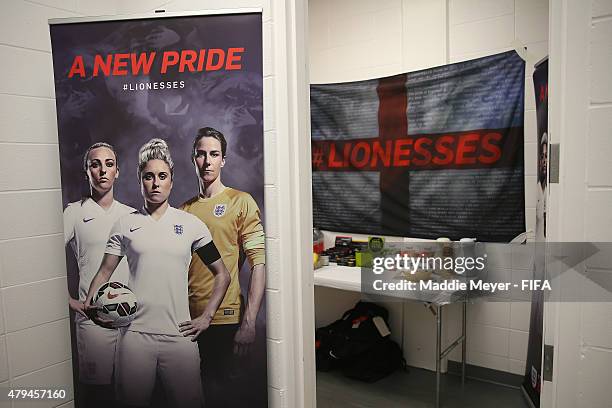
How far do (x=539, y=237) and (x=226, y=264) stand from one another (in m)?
1.85

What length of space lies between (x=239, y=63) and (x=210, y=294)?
79 cm

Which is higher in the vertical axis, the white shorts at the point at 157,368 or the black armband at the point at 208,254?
the black armband at the point at 208,254

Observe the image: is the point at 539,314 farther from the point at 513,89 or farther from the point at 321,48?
the point at 321,48

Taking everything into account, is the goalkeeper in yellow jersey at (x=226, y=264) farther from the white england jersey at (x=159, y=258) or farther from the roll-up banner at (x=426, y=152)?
the roll-up banner at (x=426, y=152)

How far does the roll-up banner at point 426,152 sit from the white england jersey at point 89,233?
2226mm

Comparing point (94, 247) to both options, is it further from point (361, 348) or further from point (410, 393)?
point (410, 393)

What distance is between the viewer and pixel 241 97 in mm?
1521

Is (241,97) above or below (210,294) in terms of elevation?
above

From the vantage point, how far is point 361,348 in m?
3.29

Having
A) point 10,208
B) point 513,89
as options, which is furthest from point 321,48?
point 10,208

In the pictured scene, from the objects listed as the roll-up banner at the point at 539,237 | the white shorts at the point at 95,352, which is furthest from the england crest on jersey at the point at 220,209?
the roll-up banner at the point at 539,237

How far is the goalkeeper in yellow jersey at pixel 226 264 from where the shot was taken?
1.55 m

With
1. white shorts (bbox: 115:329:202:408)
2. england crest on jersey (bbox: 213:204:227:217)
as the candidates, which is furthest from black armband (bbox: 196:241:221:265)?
white shorts (bbox: 115:329:202:408)

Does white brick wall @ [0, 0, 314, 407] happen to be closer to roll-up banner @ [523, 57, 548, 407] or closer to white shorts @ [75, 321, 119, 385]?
white shorts @ [75, 321, 119, 385]
